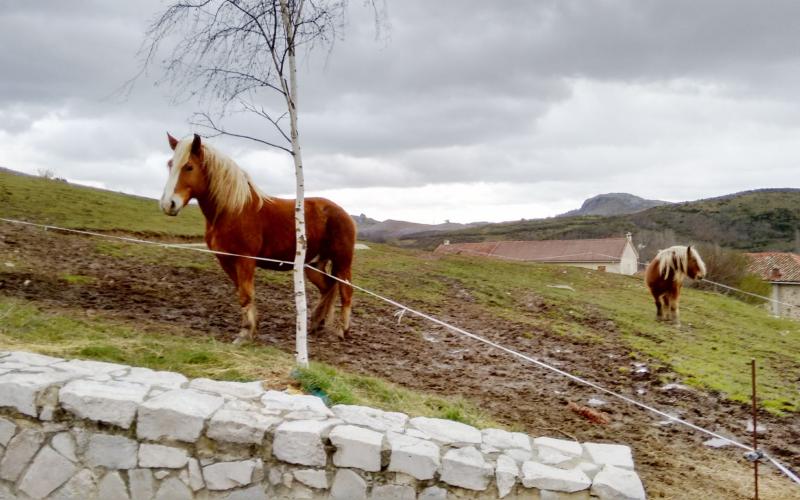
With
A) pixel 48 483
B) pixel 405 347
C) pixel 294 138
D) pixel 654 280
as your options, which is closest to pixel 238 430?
pixel 48 483

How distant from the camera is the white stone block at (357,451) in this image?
3996mm

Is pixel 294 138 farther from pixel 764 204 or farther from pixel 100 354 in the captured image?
pixel 764 204

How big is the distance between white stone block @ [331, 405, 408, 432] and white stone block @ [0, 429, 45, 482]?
2.07 meters

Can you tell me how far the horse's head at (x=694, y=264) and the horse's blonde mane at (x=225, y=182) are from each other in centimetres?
1072

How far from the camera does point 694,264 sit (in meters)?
13.7

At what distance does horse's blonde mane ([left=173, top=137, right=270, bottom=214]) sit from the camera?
6.57m

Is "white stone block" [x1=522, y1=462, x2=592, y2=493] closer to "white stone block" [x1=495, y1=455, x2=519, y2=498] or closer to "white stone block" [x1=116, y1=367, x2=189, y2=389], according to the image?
"white stone block" [x1=495, y1=455, x2=519, y2=498]

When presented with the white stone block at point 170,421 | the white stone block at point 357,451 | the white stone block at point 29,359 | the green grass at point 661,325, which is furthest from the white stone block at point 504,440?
the green grass at point 661,325

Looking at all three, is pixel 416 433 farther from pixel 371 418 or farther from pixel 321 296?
pixel 321 296

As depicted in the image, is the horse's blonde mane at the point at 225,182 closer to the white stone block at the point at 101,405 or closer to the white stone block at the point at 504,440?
the white stone block at the point at 101,405

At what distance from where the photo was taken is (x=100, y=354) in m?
5.30

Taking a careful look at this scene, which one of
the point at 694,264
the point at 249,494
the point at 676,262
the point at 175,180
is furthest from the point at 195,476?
the point at 694,264

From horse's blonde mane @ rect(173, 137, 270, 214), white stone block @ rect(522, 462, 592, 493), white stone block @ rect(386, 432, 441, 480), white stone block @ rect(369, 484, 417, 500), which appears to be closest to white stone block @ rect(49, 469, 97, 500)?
white stone block @ rect(369, 484, 417, 500)

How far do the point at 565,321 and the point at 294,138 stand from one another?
852cm
